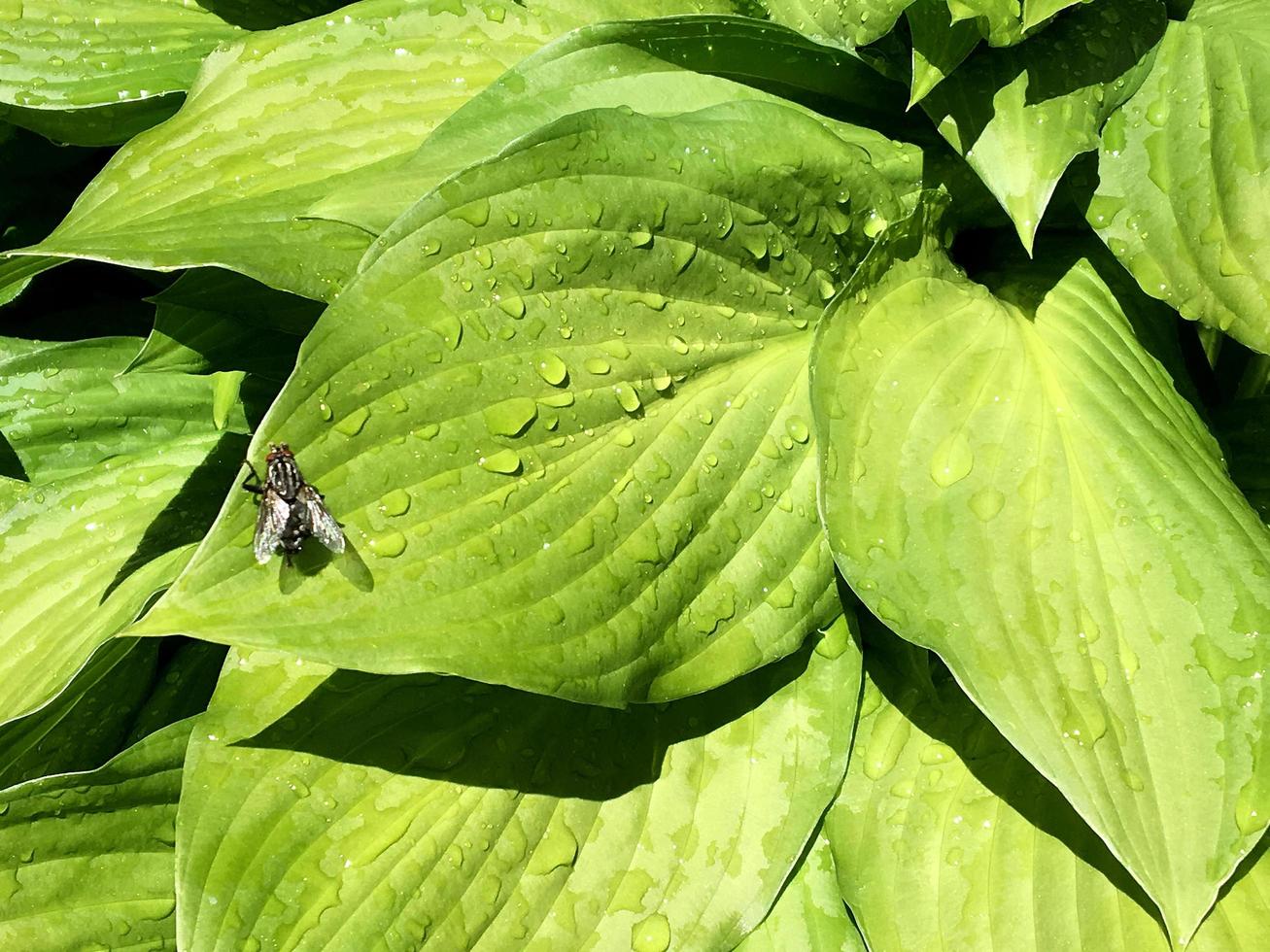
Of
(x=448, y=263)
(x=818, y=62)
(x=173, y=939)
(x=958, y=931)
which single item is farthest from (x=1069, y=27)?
(x=173, y=939)

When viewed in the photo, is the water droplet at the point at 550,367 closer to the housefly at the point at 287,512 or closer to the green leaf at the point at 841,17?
the housefly at the point at 287,512

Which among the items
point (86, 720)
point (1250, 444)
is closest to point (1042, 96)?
point (1250, 444)

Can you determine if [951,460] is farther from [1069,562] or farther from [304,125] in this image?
[304,125]

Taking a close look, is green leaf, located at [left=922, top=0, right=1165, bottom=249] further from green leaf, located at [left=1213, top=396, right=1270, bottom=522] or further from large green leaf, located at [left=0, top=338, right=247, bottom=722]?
large green leaf, located at [left=0, top=338, right=247, bottom=722]

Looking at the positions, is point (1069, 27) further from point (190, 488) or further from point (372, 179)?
point (190, 488)

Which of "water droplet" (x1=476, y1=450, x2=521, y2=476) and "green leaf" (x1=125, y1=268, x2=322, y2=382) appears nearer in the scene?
"water droplet" (x1=476, y1=450, x2=521, y2=476)

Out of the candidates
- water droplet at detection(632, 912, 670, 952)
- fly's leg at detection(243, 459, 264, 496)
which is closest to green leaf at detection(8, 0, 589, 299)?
fly's leg at detection(243, 459, 264, 496)

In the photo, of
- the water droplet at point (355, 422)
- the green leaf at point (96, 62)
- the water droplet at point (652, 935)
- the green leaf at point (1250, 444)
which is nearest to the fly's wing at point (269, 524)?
the water droplet at point (355, 422)
